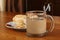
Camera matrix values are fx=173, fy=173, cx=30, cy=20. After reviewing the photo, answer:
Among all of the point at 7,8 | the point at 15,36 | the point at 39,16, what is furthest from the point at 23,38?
the point at 7,8

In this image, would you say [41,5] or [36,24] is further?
[41,5]

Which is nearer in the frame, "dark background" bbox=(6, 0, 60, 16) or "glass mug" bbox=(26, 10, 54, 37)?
"glass mug" bbox=(26, 10, 54, 37)

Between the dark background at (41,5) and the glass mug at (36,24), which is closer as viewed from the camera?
the glass mug at (36,24)

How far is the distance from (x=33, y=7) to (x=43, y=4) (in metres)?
0.19

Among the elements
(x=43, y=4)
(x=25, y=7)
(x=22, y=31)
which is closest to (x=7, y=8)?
(x=25, y=7)

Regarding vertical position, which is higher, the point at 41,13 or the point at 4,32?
the point at 41,13

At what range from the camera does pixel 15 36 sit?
109 cm

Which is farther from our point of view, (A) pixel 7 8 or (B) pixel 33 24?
(A) pixel 7 8

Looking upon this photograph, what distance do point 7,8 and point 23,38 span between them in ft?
6.34

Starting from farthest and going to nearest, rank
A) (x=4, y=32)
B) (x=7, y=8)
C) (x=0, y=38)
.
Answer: (x=7, y=8)
(x=4, y=32)
(x=0, y=38)

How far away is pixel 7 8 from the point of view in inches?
115

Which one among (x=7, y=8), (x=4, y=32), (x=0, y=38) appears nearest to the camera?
(x=0, y=38)

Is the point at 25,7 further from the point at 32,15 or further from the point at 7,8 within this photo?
the point at 32,15

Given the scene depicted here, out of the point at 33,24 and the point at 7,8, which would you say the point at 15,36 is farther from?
the point at 7,8
